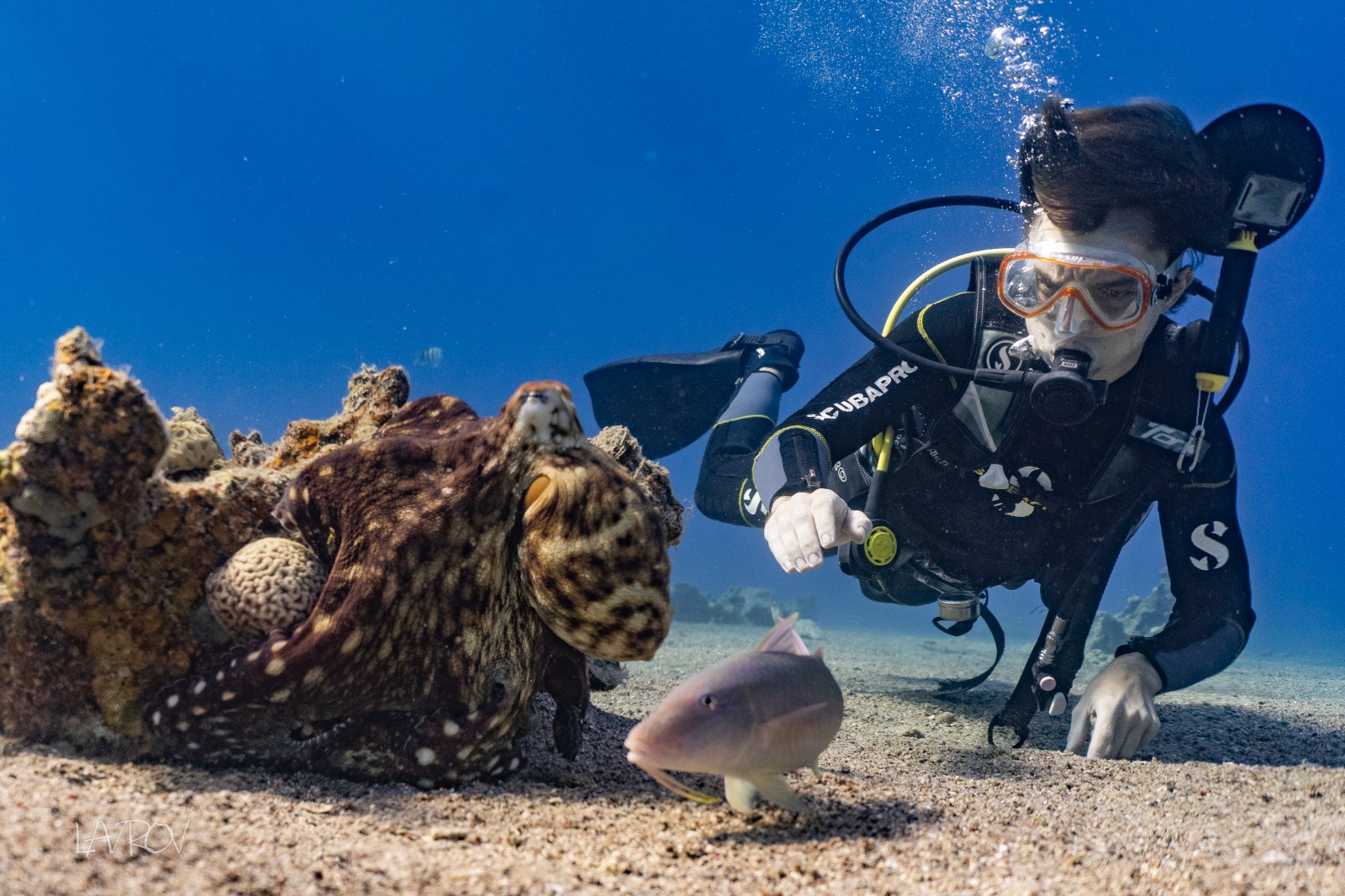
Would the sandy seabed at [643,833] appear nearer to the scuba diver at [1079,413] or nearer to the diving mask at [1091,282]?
the scuba diver at [1079,413]

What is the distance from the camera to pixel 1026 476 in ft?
15.4

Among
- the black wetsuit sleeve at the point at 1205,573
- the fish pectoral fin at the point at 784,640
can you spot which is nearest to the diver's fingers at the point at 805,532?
the fish pectoral fin at the point at 784,640

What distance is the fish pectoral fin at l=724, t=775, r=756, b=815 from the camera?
176cm

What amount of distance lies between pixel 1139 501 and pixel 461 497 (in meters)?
4.09

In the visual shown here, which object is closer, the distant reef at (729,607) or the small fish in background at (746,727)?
the small fish in background at (746,727)

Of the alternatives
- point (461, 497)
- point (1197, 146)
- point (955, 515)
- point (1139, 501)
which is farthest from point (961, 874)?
point (1197, 146)

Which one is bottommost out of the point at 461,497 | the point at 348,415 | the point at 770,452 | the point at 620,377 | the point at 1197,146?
the point at 461,497

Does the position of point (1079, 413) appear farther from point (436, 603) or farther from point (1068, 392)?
point (436, 603)

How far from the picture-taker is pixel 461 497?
202 centimetres

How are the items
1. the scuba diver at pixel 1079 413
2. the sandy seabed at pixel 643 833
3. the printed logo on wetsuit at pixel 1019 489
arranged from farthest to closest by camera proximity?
1. the printed logo on wetsuit at pixel 1019 489
2. the scuba diver at pixel 1079 413
3. the sandy seabed at pixel 643 833

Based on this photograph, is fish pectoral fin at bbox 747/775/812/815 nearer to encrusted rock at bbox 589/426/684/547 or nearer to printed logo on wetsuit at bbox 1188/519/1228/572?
encrusted rock at bbox 589/426/684/547

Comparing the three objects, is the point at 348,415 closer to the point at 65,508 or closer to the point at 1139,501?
the point at 65,508

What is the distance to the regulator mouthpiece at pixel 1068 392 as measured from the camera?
3.94m

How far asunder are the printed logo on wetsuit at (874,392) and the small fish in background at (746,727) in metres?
2.88
